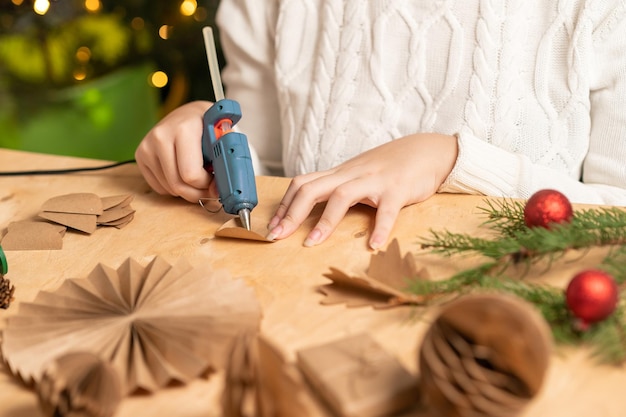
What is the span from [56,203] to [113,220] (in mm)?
91

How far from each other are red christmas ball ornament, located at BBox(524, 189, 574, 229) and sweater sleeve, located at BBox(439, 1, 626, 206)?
21cm

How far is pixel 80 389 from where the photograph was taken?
0.44m

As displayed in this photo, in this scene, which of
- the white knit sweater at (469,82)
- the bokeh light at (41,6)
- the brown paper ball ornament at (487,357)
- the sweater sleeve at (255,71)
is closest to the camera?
the brown paper ball ornament at (487,357)

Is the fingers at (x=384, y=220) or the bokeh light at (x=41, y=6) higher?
the bokeh light at (x=41, y=6)

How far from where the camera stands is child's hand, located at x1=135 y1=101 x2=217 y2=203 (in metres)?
0.88

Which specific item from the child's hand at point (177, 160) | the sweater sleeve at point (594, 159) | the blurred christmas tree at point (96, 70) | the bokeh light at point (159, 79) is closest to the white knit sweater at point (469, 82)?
the sweater sleeve at point (594, 159)

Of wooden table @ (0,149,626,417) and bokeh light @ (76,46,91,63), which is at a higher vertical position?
bokeh light @ (76,46,91,63)

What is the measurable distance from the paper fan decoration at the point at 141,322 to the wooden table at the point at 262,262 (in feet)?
0.06

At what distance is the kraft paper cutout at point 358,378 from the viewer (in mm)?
433

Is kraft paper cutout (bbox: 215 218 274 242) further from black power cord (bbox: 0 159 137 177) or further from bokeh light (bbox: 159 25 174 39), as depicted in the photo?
bokeh light (bbox: 159 25 174 39)

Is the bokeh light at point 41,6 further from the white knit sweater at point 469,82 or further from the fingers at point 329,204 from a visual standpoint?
the fingers at point 329,204

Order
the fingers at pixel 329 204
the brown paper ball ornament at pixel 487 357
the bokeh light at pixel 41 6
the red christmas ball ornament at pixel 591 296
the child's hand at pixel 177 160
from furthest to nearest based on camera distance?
the bokeh light at pixel 41 6 < the child's hand at pixel 177 160 < the fingers at pixel 329 204 < the red christmas ball ornament at pixel 591 296 < the brown paper ball ornament at pixel 487 357

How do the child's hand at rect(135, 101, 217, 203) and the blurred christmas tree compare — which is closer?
the child's hand at rect(135, 101, 217, 203)

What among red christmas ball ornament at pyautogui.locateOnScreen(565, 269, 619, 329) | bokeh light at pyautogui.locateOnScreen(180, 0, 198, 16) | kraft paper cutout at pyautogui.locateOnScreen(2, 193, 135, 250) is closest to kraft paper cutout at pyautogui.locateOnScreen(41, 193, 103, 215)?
kraft paper cutout at pyautogui.locateOnScreen(2, 193, 135, 250)
